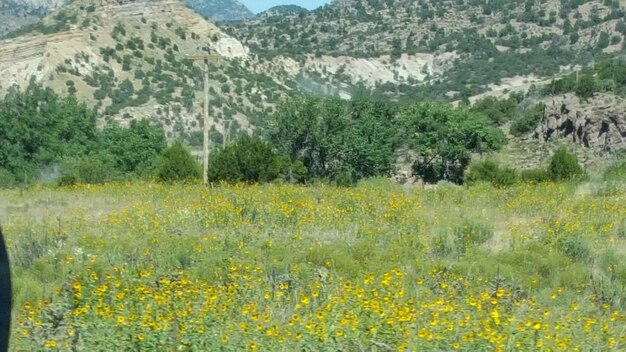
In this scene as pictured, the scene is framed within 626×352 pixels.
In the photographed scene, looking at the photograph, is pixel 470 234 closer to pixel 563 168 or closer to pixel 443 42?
pixel 563 168

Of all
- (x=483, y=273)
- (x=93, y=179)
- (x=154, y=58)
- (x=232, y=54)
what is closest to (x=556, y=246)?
(x=483, y=273)

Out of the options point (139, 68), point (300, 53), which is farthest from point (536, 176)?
point (300, 53)

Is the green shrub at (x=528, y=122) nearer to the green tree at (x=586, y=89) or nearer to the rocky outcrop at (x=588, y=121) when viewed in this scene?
the rocky outcrop at (x=588, y=121)

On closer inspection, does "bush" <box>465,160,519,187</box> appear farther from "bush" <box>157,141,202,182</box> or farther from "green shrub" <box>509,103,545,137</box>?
"green shrub" <box>509,103,545,137</box>

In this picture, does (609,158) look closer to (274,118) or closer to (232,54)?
(274,118)

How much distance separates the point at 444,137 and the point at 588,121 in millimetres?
7452

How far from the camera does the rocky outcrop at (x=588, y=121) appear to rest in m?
40.0

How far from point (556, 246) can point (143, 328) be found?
7.80 m

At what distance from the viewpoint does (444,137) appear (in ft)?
141

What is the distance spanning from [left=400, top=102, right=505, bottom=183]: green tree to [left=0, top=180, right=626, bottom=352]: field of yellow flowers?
75.0 ft

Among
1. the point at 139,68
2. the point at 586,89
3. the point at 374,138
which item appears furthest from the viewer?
the point at 139,68

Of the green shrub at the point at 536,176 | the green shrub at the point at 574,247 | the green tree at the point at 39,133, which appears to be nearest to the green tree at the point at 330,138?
the green tree at the point at 39,133

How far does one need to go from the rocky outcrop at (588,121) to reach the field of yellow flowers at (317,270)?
2167 cm

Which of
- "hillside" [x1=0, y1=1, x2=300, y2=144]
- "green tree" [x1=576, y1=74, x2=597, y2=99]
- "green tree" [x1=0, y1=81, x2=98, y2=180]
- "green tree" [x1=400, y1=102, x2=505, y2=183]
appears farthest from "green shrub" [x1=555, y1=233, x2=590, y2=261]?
"hillside" [x1=0, y1=1, x2=300, y2=144]
